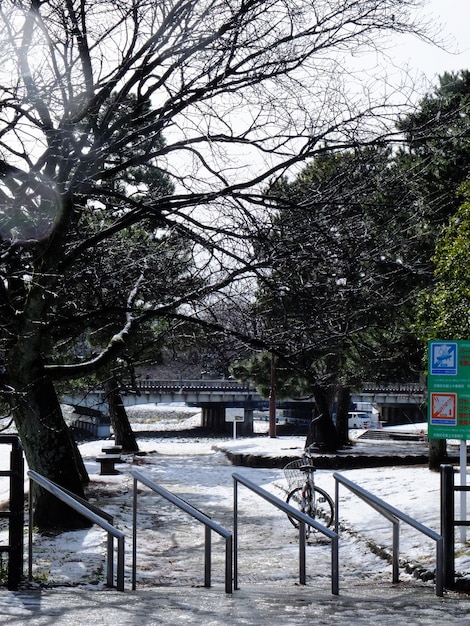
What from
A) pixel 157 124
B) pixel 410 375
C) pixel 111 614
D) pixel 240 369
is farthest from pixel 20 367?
pixel 240 369

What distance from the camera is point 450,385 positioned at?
10.1m

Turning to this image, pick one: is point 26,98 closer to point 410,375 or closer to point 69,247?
point 69,247

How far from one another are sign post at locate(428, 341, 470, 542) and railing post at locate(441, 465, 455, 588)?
186 centimetres

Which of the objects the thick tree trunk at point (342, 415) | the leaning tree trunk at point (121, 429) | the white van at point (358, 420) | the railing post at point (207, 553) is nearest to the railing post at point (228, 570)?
the railing post at point (207, 553)

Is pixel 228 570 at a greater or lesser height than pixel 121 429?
greater

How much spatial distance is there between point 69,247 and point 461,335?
22.9ft

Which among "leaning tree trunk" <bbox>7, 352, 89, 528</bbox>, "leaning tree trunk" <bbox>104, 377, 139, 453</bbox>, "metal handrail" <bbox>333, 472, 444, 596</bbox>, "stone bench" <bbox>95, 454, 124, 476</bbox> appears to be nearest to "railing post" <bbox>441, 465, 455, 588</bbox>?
"metal handrail" <bbox>333, 472, 444, 596</bbox>

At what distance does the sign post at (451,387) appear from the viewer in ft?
32.9

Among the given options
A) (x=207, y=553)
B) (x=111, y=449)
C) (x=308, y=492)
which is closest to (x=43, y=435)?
(x=308, y=492)

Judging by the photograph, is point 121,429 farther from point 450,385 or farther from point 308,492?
point 450,385

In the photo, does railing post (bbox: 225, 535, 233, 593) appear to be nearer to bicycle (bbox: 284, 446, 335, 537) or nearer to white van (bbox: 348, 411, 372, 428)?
bicycle (bbox: 284, 446, 335, 537)

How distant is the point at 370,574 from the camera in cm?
968

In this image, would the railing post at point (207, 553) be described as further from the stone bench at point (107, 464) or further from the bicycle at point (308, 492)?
the stone bench at point (107, 464)

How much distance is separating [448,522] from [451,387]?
7.65 ft
